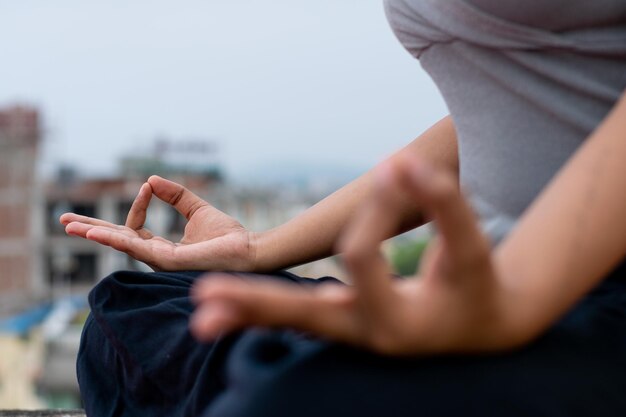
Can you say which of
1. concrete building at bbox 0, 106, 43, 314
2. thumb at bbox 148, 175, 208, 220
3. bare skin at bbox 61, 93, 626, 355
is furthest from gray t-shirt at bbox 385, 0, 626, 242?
concrete building at bbox 0, 106, 43, 314

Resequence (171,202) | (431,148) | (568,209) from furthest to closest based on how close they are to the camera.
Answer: (171,202)
(431,148)
(568,209)

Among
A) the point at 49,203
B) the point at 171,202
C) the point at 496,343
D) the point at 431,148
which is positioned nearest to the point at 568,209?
the point at 496,343

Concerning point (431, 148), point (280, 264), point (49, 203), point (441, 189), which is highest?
point (441, 189)

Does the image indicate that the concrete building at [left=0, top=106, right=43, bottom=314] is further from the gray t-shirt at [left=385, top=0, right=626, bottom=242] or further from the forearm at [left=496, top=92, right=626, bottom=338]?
the forearm at [left=496, top=92, right=626, bottom=338]

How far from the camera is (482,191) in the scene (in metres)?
0.78

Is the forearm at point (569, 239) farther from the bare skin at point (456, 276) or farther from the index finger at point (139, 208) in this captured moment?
the index finger at point (139, 208)

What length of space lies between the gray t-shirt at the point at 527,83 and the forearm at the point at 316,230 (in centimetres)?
27

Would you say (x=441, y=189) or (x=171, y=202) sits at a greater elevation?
(x=441, y=189)

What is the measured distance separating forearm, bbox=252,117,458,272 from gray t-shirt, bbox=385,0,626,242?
0.88ft

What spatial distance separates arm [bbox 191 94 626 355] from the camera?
52 cm

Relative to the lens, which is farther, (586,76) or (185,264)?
(185,264)

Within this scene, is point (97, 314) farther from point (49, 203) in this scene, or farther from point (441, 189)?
point (49, 203)

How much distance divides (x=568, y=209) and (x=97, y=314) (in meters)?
0.44

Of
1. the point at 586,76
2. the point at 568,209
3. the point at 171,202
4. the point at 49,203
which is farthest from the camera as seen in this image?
the point at 49,203
